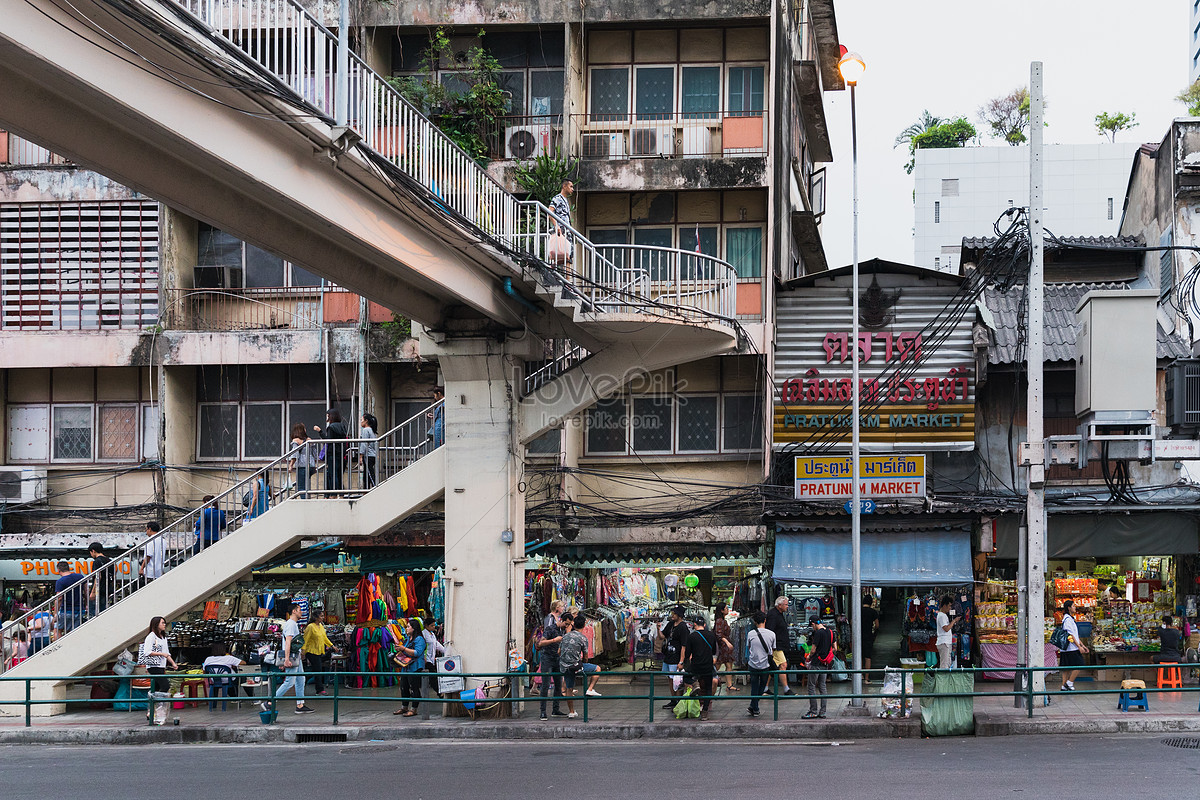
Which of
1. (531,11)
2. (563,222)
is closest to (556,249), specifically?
A: (563,222)

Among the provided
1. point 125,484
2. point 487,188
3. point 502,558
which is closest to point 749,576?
point 502,558

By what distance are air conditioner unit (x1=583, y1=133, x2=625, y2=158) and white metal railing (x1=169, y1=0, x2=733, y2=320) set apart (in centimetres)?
469

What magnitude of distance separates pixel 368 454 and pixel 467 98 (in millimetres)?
8135

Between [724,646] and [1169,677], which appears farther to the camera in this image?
[724,646]

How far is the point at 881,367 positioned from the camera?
23531mm

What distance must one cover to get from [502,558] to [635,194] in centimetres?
907

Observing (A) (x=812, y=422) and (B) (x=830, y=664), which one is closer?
(B) (x=830, y=664)

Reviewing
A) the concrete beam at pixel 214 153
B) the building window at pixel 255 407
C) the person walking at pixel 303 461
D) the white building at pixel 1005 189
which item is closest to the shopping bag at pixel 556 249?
the concrete beam at pixel 214 153

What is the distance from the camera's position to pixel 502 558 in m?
18.3

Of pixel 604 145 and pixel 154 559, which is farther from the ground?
pixel 604 145

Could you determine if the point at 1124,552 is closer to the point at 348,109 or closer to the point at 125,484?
the point at 348,109

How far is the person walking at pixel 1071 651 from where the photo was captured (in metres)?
19.3

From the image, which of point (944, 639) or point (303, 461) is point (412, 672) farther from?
point (944, 639)

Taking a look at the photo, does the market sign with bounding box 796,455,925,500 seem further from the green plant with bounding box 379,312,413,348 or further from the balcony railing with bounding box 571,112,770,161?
the green plant with bounding box 379,312,413,348
